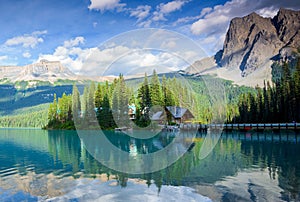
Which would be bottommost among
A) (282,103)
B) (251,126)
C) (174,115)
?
(251,126)

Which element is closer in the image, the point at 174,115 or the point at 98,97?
the point at 174,115

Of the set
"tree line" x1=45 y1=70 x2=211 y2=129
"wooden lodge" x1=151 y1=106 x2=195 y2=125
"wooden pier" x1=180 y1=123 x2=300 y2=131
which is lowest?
"wooden pier" x1=180 y1=123 x2=300 y2=131

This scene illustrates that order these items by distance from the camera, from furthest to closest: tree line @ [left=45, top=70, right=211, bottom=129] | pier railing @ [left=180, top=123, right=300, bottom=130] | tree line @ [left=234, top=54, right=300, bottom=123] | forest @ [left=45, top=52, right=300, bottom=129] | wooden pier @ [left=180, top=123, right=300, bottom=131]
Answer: tree line @ [left=45, top=70, right=211, bottom=129]
forest @ [left=45, top=52, right=300, bottom=129]
tree line @ [left=234, top=54, right=300, bottom=123]
wooden pier @ [left=180, top=123, right=300, bottom=131]
pier railing @ [left=180, top=123, right=300, bottom=130]

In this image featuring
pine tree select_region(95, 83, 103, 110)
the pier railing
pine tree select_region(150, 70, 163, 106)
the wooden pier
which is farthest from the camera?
pine tree select_region(95, 83, 103, 110)

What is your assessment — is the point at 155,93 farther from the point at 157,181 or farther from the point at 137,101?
the point at 157,181

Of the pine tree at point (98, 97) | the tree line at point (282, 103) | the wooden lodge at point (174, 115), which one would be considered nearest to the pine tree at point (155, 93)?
the wooden lodge at point (174, 115)

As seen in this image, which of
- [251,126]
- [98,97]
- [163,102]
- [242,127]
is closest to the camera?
[251,126]

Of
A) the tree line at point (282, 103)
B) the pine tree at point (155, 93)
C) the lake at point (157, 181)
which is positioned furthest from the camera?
the pine tree at point (155, 93)

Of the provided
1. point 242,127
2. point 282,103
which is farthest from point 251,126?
point 282,103

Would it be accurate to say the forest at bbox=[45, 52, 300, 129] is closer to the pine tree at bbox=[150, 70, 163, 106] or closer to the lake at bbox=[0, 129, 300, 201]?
the pine tree at bbox=[150, 70, 163, 106]

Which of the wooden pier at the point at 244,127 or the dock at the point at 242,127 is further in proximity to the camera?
the dock at the point at 242,127

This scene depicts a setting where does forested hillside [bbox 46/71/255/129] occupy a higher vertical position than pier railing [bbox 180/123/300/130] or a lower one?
higher

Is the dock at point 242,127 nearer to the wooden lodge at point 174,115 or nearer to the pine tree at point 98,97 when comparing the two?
the wooden lodge at point 174,115

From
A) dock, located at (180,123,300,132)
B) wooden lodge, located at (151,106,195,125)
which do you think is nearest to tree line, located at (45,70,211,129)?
wooden lodge, located at (151,106,195,125)
